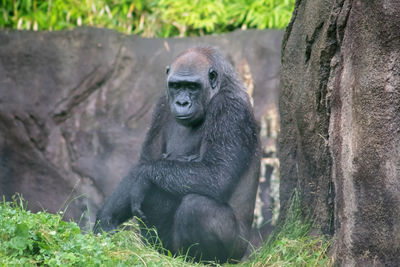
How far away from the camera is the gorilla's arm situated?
4805mm

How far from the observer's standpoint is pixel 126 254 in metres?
3.96

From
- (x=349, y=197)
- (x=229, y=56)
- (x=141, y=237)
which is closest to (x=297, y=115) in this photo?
(x=349, y=197)

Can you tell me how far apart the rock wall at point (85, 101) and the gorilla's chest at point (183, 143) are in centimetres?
255

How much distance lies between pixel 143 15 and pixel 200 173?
488 cm

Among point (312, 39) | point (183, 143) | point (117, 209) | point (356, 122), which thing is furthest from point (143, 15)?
point (356, 122)

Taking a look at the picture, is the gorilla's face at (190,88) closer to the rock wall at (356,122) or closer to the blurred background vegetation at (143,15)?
the rock wall at (356,122)

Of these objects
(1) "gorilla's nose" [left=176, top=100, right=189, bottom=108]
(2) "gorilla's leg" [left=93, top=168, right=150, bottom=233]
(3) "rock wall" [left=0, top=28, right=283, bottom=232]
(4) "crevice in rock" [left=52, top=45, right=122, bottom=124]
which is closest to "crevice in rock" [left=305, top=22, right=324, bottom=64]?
(1) "gorilla's nose" [left=176, top=100, right=189, bottom=108]

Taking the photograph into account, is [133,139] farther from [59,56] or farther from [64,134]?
[59,56]

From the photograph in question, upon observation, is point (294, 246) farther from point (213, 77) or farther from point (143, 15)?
point (143, 15)

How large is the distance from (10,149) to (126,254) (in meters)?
4.20

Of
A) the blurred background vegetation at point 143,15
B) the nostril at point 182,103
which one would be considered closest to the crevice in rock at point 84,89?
the blurred background vegetation at point 143,15

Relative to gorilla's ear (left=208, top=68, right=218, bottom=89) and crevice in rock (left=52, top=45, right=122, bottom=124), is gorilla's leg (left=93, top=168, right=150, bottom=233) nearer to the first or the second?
gorilla's ear (left=208, top=68, right=218, bottom=89)

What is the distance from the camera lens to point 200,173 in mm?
4797

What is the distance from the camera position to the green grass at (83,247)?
3.48 meters
